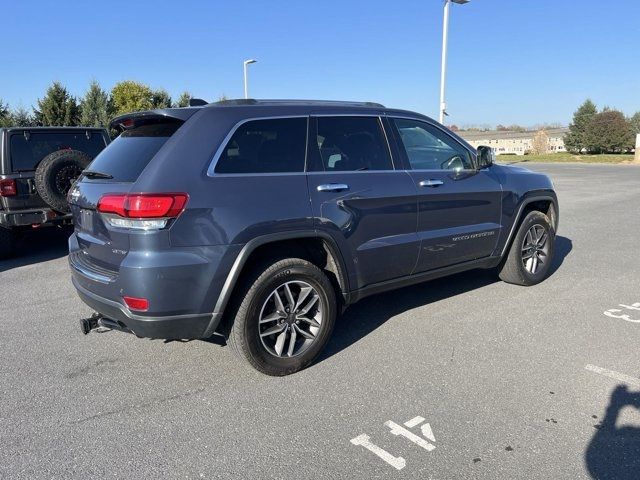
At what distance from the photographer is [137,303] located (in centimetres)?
307

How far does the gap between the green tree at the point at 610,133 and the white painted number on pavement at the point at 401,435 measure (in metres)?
62.3

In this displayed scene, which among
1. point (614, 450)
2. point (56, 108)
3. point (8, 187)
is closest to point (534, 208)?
point (614, 450)

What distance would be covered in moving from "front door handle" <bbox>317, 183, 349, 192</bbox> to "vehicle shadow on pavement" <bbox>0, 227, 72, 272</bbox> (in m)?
Result: 5.26

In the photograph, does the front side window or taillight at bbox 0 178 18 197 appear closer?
the front side window

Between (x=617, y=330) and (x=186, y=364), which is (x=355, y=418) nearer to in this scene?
(x=186, y=364)

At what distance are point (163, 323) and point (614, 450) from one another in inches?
102

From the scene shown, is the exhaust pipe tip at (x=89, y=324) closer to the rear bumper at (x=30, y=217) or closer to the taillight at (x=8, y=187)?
the rear bumper at (x=30, y=217)

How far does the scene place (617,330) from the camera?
168 inches

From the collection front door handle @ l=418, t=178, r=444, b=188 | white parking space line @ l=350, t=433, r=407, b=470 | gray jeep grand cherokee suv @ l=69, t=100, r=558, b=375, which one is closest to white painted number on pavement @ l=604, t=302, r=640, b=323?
gray jeep grand cherokee suv @ l=69, t=100, r=558, b=375

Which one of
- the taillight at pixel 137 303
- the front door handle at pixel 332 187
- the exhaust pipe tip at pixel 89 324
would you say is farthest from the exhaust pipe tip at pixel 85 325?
the front door handle at pixel 332 187

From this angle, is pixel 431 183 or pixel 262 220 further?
pixel 431 183

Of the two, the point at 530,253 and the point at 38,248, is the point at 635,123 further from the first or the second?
the point at 38,248

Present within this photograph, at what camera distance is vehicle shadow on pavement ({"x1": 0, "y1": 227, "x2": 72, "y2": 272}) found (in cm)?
723

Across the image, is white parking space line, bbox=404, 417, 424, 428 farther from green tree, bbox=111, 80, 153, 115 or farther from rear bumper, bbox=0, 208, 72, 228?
green tree, bbox=111, 80, 153, 115
